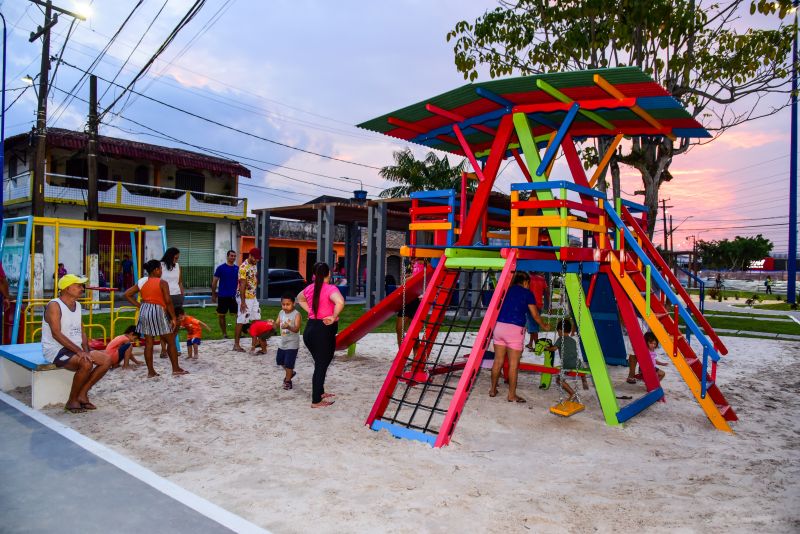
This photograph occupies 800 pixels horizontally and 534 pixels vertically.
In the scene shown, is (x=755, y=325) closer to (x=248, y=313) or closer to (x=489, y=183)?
(x=489, y=183)

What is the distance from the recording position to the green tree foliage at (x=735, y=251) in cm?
7619

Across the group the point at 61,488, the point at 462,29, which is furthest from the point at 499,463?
the point at 462,29

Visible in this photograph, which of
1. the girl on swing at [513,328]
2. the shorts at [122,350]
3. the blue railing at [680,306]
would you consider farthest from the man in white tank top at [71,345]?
the blue railing at [680,306]

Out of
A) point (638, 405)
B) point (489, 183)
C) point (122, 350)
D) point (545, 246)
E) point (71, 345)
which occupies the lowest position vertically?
point (638, 405)

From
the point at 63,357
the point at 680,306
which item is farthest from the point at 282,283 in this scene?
the point at 680,306

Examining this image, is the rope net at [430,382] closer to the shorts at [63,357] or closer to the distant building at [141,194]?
the shorts at [63,357]

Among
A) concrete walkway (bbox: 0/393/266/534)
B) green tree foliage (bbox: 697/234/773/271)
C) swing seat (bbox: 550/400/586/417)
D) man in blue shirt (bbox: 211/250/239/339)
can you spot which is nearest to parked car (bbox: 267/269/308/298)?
man in blue shirt (bbox: 211/250/239/339)

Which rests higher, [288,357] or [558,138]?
[558,138]

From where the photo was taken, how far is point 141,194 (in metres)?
29.5

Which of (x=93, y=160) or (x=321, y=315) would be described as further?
(x=93, y=160)

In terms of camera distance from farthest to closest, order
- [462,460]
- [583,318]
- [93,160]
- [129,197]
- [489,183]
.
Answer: [129,197] → [93,160] → [489,183] → [583,318] → [462,460]

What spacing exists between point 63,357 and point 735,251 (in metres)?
85.2

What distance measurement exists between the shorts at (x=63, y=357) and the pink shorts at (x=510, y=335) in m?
5.00

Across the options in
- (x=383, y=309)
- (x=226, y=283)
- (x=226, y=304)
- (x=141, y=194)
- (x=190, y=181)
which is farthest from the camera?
(x=190, y=181)
